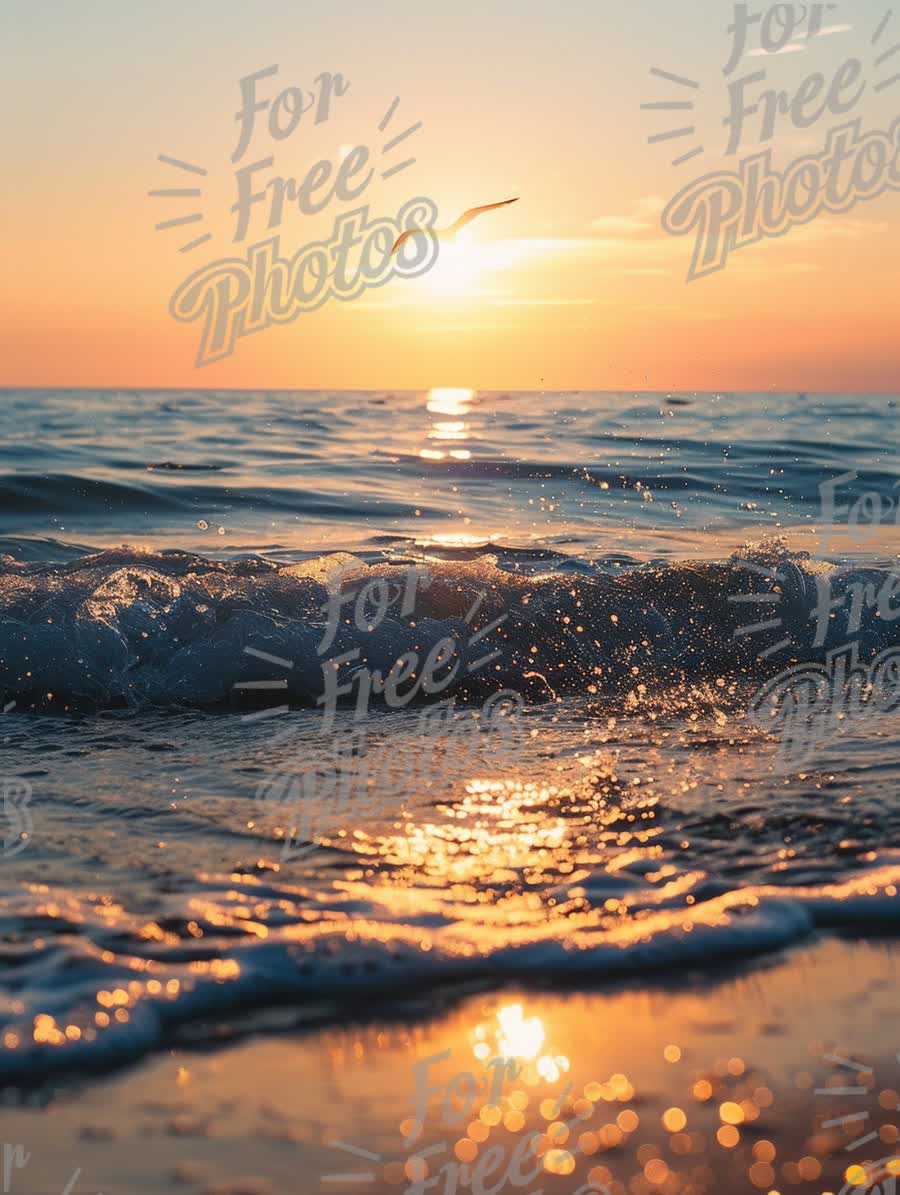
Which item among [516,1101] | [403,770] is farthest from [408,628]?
[516,1101]

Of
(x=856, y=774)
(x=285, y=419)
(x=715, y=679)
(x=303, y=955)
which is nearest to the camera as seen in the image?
(x=303, y=955)

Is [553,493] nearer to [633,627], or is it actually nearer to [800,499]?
[800,499]

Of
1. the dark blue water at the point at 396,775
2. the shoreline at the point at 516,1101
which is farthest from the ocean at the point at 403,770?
the shoreline at the point at 516,1101

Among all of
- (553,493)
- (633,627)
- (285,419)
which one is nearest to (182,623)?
(633,627)

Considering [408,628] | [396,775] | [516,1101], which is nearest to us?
[516,1101]

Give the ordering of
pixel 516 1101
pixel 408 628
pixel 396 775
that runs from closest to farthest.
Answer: pixel 516 1101, pixel 396 775, pixel 408 628

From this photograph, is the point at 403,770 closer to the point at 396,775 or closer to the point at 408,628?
the point at 396,775

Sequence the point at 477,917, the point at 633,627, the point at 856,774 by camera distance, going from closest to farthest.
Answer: the point at 477,917 < the point at 856,774 < the point at 633,627

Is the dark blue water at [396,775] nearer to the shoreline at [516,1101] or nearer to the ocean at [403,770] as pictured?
the ocean at [403,770]

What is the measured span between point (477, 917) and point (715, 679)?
3.03 meters

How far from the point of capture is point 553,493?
1241cm

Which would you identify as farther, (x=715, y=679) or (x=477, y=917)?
(x=715, y=679)

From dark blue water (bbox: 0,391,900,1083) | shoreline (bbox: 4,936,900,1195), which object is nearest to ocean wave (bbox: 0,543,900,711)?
dark blue water (bbox: 0,391,900,1083)

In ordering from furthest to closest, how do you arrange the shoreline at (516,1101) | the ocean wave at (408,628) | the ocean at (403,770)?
the ocean wave at (408,628)
the ocean at (403,770)
the shoreline at (516,1101)
